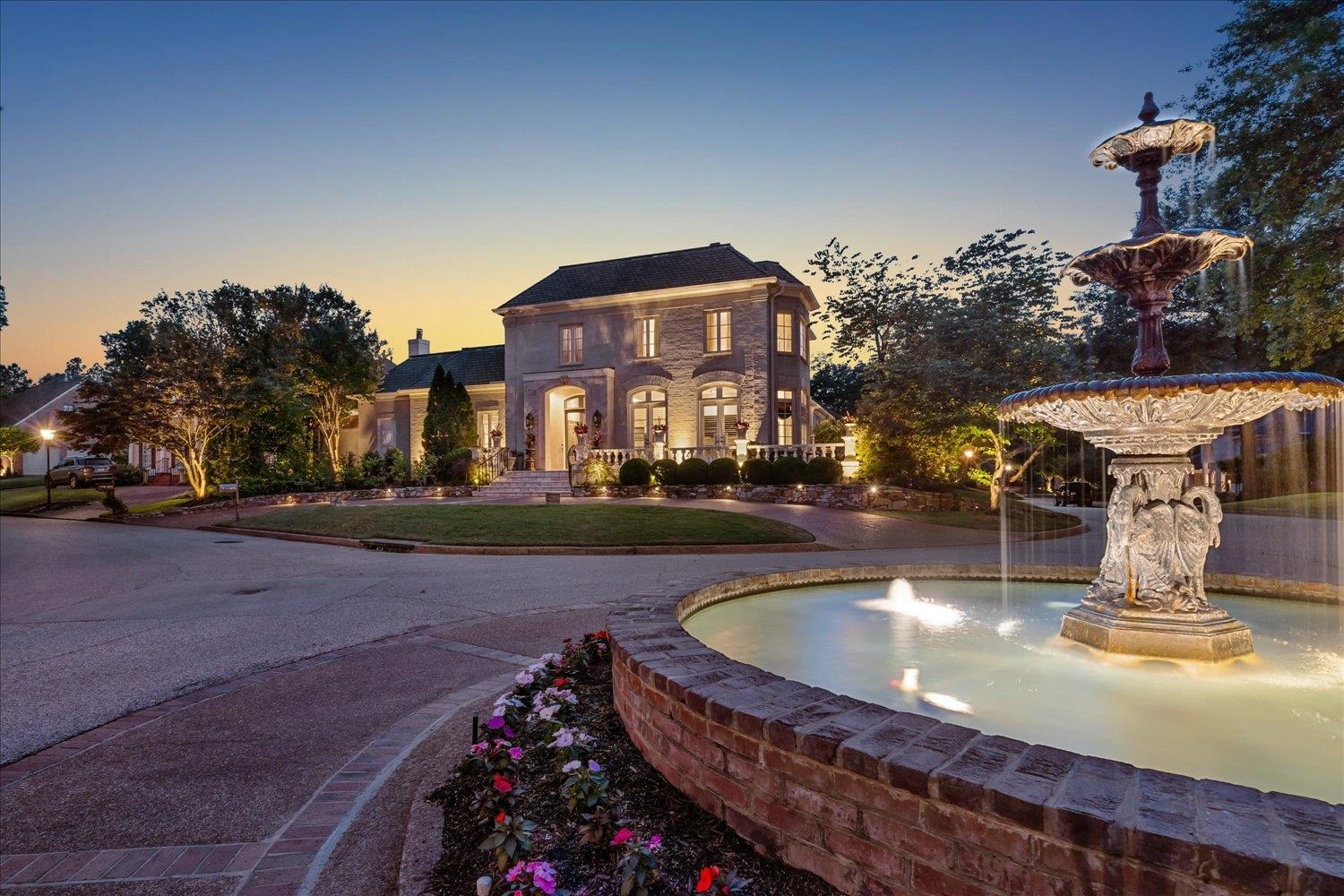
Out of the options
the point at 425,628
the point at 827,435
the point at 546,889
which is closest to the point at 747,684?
the point at 546,889

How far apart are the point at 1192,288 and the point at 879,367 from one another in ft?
36.3

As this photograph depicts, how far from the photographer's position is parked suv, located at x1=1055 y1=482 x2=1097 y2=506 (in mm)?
26688

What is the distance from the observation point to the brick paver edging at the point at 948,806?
5.04 ft

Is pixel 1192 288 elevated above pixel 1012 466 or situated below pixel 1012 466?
above

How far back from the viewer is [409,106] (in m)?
15.9

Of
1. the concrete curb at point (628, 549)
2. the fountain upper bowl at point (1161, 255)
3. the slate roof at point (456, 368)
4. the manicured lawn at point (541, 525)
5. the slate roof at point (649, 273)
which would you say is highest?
the slate roof at point (649, 273)

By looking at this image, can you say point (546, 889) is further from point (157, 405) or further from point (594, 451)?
point (157, 405)

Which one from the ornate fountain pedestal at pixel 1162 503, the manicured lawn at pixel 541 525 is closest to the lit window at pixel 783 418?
the manicured lawn at pixel 541 525

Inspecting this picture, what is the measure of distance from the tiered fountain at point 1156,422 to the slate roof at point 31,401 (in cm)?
6986

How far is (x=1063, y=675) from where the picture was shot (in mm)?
4133

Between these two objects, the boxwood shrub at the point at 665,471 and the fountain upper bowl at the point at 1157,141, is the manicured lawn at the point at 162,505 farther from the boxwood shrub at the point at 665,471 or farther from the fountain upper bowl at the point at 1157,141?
the fountain upper bowl at the point at 1157,141

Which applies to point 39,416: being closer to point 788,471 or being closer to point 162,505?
point 162,505

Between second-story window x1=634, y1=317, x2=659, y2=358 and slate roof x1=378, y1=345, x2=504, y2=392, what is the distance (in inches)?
320

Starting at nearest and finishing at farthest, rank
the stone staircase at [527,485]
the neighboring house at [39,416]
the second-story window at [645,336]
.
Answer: the stone staircase at [527,485] → the second-story window at [645,336] → the neighboring house at [39,416]
